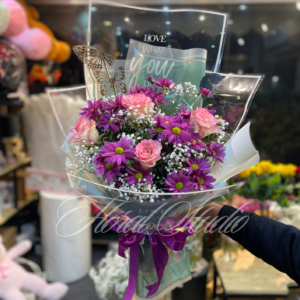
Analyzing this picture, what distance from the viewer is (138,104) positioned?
723 mm

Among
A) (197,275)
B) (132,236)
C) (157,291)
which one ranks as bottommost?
(197,275)

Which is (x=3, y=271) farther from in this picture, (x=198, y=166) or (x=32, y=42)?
(x=32, y=42)

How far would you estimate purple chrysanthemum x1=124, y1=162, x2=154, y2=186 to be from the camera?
2.24ft

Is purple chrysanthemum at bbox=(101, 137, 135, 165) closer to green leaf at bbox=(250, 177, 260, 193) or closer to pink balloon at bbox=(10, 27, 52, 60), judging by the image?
green leaf at bbox=(250, 177, 260, 193)

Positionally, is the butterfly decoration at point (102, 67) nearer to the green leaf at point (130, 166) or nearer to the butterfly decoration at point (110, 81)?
the butterfly decoration at point (110, 81)

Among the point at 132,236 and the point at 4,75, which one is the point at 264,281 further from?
the point at 4,75

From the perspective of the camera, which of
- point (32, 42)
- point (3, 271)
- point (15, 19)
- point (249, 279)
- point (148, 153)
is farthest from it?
point (32, 42)

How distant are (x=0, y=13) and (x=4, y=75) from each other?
39 centimetres

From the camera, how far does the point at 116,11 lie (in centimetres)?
308

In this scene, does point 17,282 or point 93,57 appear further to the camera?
point 17,282

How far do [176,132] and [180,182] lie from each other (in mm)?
125

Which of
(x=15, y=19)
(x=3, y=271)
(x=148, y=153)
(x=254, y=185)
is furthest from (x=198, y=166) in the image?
(x=15, y=19)

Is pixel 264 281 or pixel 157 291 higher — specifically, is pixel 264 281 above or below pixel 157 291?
below


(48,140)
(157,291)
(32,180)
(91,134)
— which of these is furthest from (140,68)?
(32,180)
